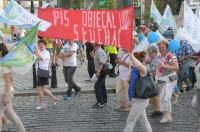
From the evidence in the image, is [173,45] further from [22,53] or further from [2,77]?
[2,77]

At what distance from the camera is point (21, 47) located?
665 centimetres

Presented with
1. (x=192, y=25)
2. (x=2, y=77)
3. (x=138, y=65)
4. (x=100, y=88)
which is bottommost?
(x=100, y=88)

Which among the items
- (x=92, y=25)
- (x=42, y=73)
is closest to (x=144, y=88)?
(x=92, y=25)

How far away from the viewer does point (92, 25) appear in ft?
22.7

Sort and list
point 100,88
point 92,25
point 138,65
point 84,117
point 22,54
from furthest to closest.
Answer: point 100,88 < point 84,117 < point 92,25 < point 22,54 < point 138,65

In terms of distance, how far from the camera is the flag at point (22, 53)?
255 inches

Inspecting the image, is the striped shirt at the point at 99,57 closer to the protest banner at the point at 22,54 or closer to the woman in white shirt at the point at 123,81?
the woman in white shirt at the point at 123,81

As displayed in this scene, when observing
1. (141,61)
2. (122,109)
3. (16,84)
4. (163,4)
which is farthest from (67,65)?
(163,4)

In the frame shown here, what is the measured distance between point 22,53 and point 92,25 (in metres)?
1.26

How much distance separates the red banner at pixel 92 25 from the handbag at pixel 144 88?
2.06ft

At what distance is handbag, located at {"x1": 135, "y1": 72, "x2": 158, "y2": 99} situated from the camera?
647 centimetres

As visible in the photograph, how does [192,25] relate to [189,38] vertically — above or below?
above

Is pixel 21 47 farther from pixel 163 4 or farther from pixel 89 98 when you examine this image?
pixel 163 4

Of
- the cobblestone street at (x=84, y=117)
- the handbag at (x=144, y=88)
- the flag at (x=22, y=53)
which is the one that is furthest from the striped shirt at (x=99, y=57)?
the flag at (x=22, y=53)
